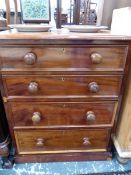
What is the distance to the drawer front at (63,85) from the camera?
2.54 feet

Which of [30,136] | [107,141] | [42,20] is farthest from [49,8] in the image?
[107,141]

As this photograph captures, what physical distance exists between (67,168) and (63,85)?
611mm

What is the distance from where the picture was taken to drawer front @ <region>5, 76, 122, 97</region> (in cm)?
77

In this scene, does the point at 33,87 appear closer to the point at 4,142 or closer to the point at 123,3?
the point at 4,142

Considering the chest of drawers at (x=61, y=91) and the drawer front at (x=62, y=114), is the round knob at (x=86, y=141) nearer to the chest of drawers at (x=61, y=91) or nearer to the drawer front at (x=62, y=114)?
the chest of drawers at (x=61, y=91)

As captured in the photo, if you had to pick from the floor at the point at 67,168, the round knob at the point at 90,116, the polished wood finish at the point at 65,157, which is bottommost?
the floor at the point at 67,168

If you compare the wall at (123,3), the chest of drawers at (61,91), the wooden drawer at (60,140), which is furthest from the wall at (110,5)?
the wooden drawer at (60,140)

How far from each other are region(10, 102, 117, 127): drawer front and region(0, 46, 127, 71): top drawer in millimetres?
218

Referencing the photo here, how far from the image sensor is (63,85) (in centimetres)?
80

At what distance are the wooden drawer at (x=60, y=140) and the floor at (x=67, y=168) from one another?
104mm

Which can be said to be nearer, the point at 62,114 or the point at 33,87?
the point at 33,87

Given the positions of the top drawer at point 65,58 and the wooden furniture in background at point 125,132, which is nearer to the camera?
the top drawer at point 65,58

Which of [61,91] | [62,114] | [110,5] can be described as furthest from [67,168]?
[110,5]

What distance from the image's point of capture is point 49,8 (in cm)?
105
